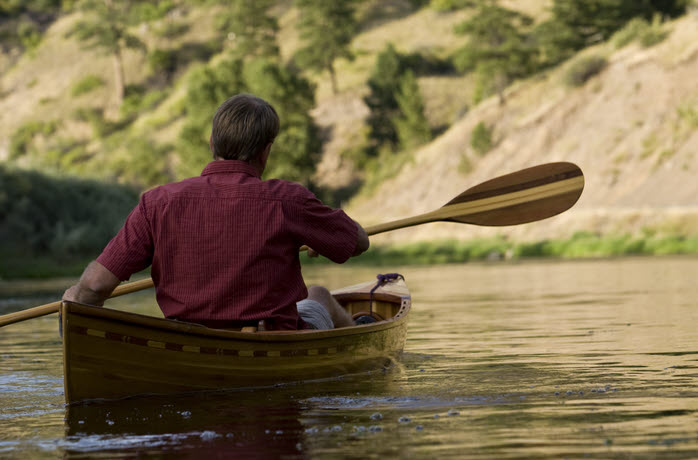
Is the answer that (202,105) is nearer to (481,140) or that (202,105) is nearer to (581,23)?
(481,140)

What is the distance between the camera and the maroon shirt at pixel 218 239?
4.98m

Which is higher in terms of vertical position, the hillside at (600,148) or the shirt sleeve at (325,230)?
the hillside at (600,148)

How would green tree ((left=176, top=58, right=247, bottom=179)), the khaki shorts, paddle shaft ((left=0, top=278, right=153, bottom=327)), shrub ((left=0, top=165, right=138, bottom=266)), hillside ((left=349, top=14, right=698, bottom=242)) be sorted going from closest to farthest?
paddle shaft ((left=0, top=278, right=153, bottom=327))
the khaki shorts
shrub ((left=0, top=165, right=138, bottom=266))
hillside ((left=349, top=14, right=698, bottom=242))
green tree ((left=176, top=58, right=247, bottom=179))

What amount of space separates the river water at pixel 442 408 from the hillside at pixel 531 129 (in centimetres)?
2119

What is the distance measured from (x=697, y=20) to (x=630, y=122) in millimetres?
5231

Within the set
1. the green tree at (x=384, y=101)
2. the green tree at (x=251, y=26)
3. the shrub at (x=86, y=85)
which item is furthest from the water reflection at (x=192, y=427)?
the shrub at (x=86, y=85)

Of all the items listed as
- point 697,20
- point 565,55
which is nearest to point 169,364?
point 697,20

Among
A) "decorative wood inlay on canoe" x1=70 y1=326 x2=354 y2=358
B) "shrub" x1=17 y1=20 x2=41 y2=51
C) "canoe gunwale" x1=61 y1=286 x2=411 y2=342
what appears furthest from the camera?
"shrub" x1=17 y1=20 x2=41 y2=51

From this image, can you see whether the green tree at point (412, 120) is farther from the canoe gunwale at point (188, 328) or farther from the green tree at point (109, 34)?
the canoe gunwale at point (188, 328)

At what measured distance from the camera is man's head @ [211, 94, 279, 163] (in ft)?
16.5

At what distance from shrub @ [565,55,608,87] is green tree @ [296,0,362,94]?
1739cm

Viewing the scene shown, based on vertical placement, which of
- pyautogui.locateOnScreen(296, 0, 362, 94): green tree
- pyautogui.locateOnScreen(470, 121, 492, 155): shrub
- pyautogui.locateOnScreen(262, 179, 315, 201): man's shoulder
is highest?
pyautogui.locateOnScreen(296, 0, 362, 94): green tree

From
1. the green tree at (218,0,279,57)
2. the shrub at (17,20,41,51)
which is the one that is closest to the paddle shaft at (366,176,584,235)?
the green tree at (218,0,279,57)

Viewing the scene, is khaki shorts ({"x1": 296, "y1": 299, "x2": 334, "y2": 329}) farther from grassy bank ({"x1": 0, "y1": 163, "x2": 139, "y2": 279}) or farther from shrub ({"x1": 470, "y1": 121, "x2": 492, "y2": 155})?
shrub ({"x1": 470, "y1": 121, "x2": 492, "y2": 155})
